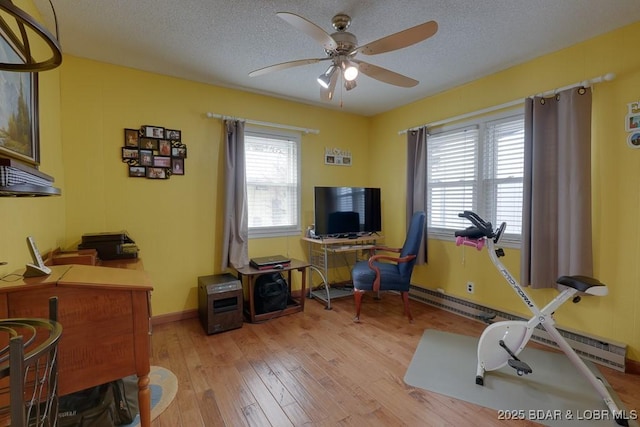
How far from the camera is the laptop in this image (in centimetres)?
323

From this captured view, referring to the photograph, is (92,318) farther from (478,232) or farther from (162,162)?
(478,232)

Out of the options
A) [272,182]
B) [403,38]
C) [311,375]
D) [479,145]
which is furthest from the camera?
[272,182]

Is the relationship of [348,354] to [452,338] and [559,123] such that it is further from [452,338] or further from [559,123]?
[559,123]

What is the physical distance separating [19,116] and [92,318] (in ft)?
4.09

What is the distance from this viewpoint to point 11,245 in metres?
1.62

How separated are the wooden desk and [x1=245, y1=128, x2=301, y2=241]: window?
7.37 ft

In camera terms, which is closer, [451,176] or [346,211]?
[451,176]

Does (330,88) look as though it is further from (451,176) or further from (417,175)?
(451,176)

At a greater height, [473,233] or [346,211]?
[346,211]

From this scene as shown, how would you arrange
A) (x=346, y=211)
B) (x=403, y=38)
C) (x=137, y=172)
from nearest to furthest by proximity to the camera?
(x=403, y=38) → (x=137, y=172) → (x=346, y=211)

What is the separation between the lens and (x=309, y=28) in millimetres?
1713

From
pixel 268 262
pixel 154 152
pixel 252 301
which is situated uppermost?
pixel 154 152

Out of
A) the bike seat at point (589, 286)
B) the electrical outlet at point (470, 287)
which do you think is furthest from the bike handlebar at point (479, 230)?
the electrical outlet at point (470, 287)

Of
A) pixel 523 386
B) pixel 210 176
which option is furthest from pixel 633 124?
pixel 210 176
